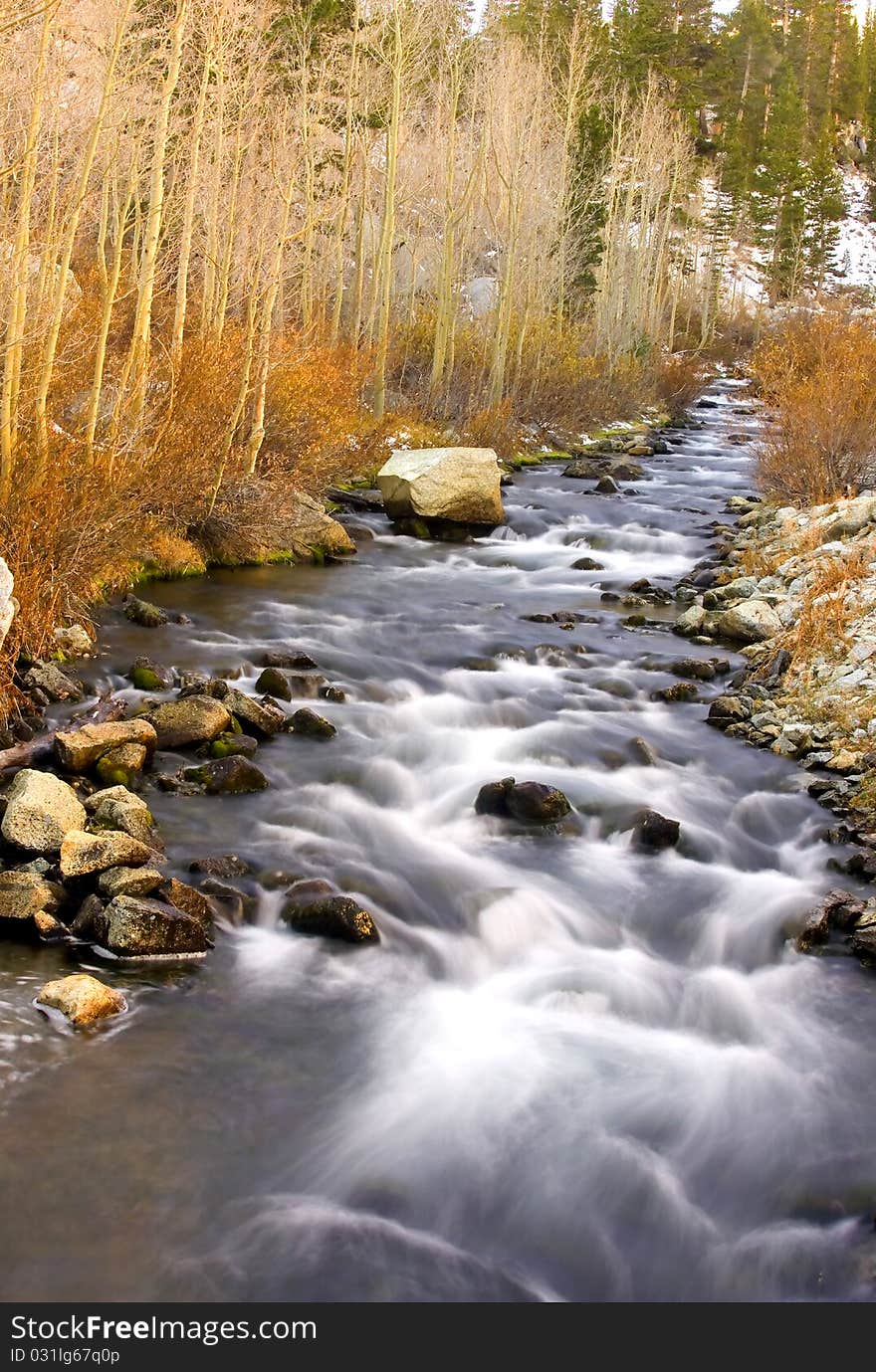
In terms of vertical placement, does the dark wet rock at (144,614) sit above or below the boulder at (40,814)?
above

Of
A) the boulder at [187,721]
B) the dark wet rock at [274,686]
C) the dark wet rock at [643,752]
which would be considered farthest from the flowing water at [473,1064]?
the dark wet rock at [274,686]

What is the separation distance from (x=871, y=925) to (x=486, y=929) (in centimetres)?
212

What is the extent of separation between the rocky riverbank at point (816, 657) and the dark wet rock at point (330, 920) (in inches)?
96.5

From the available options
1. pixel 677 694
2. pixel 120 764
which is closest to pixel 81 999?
pixel 120 764

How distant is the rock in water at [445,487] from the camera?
16750mm

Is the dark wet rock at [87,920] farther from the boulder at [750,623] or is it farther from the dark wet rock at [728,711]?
the boulder at [750,623]

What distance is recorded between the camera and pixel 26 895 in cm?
544

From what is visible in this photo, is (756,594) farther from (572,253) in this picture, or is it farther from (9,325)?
(572,253)

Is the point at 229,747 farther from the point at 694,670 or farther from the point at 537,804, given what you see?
the point at 694,670

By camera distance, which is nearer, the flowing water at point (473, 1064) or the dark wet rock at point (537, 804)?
the flowing water at point (473, 1064)

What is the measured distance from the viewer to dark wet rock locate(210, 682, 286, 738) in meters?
8.31

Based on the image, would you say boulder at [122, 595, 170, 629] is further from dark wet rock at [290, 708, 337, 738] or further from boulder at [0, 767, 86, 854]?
boulder at [0, 767, 86, 854]

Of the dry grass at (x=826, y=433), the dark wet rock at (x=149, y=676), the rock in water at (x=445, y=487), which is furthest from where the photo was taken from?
the rock in water at (x=445, y=487)

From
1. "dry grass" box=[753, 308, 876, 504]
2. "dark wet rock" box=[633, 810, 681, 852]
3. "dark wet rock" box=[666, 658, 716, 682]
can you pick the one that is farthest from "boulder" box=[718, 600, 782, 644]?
"dark wet rock" box=[633, 810, 681, 852]
